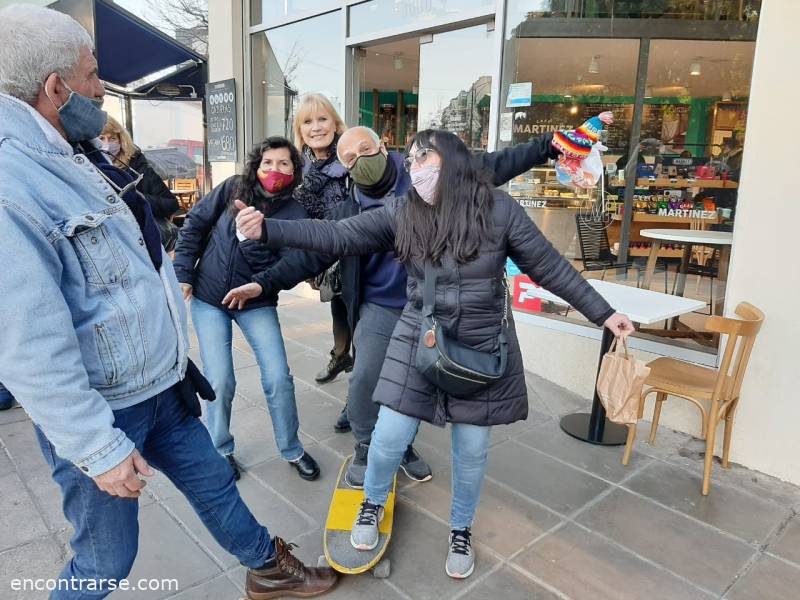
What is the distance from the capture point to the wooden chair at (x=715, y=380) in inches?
108

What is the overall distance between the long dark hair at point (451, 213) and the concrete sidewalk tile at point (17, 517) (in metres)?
1.98

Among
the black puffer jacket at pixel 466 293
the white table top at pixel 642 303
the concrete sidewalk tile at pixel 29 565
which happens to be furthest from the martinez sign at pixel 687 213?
the concrete sidewalk tile at pixel 29 565

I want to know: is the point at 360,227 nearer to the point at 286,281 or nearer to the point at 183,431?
the point at 286,281

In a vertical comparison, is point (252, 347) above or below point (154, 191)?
below

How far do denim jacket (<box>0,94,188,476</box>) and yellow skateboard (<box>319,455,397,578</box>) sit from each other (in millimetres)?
1092

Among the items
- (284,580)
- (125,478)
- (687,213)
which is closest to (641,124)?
(687,213)

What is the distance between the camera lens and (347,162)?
8.62 feet

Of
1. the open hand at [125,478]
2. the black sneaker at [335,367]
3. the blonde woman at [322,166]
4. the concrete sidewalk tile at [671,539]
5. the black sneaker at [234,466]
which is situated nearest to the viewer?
the open hand at [125,478]

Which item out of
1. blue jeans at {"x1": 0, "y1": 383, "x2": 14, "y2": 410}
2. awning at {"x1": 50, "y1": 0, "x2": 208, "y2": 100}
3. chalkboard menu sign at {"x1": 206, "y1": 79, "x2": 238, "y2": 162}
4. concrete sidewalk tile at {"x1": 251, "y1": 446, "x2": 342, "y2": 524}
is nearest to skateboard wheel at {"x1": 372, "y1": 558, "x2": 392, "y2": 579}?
concrete sidewalk tile at {"x1": 251, "y1": 446, "x2": 342, "y2": 524}

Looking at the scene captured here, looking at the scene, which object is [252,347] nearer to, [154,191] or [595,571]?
[154,191]

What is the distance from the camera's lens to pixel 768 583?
229 centimetres

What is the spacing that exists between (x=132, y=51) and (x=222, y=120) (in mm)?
2940

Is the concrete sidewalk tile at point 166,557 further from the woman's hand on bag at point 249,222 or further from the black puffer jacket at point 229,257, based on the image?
the woman's hand on bag at point 249,222

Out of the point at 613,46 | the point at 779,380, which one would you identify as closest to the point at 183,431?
the point at 779,380
